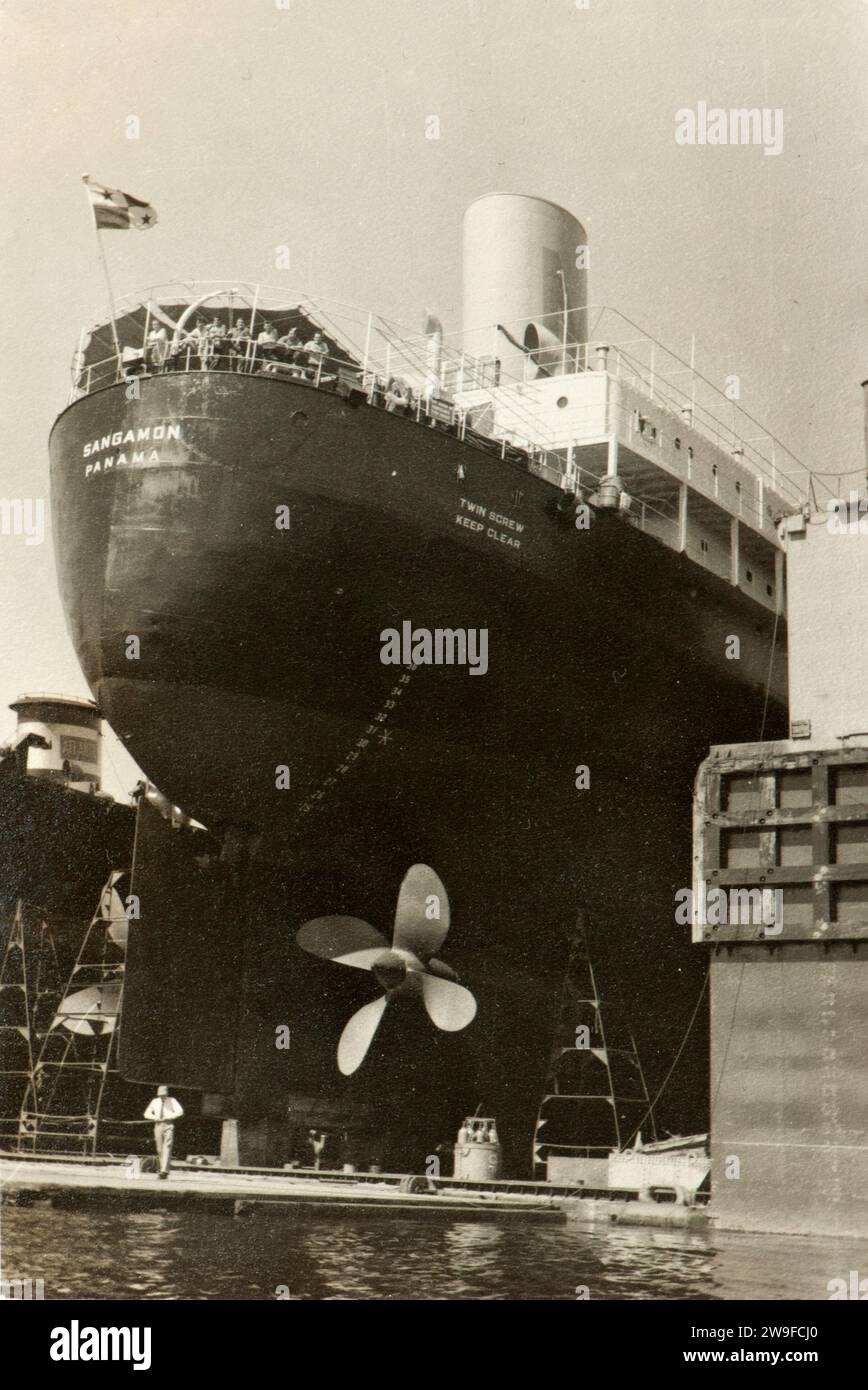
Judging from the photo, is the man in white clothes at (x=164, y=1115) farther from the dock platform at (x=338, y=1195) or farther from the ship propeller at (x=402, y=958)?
the ship propeller at (x=402, y=958)

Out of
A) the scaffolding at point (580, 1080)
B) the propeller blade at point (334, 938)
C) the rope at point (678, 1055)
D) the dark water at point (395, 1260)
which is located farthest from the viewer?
the rope at point (678, 1055)

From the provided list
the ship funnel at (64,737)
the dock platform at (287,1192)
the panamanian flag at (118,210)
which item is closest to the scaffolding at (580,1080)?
the dock platform at (287,1192)

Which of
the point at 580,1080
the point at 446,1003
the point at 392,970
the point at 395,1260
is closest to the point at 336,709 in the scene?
the point at 392,970

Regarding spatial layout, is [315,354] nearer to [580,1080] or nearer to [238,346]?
[238,346]

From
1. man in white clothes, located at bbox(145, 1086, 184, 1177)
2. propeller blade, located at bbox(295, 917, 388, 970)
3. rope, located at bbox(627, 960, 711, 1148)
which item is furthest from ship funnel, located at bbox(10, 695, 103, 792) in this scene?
Answer: rope, located at bbox(627, 960, 711, 1148)
